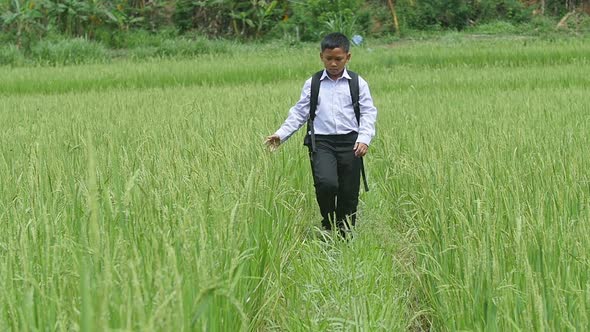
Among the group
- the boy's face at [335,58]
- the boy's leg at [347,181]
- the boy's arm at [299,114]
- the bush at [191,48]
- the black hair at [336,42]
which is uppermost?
the black hair at [336,42]

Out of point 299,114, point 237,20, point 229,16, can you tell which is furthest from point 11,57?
point 299,114

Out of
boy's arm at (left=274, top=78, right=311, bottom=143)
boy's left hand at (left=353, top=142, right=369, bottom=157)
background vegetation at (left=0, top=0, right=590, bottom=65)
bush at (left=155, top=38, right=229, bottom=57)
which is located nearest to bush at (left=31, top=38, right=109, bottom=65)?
background vegetation at (left=0, top=0, right=590, bottom=65)

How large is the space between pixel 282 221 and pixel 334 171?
0.49 meters

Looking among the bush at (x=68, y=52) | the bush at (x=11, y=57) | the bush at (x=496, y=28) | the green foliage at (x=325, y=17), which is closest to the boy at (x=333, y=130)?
the bush at (x=68, y=52)

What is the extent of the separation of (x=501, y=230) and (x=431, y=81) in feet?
19.5

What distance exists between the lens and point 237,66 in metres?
9.58

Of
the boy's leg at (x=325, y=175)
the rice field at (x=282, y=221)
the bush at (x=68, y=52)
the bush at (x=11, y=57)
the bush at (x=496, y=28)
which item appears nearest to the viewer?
the rice field at (x=282, y=221)

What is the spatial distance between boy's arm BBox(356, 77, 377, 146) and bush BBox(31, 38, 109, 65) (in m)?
8.96

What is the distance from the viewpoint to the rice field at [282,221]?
4.70ft

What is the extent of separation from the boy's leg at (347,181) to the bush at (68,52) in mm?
8876

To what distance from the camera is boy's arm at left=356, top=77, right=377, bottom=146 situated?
10.1ft

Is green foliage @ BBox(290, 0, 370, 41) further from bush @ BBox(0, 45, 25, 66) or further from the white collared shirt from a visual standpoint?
the white collared shirt

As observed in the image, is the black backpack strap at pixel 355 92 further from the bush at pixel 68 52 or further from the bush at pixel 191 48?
the bush at pixel 191 48

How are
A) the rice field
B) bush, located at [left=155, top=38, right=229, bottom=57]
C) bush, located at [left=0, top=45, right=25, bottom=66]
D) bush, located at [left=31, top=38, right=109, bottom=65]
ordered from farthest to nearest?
1. bush, located at [left=155, top=38, right=229, bottom=57]
2. bush, located at [left=31, top=38, right=109, bottom=65]
3. bush, located at [left=0, top=45, right=25, bottom=66]
4. the rice field
